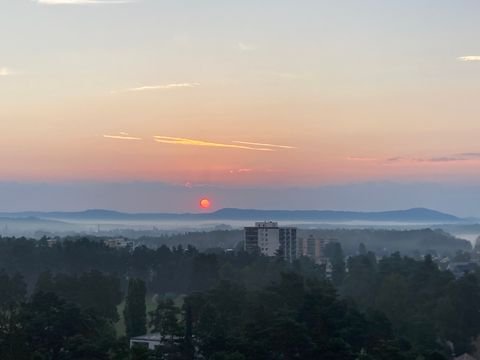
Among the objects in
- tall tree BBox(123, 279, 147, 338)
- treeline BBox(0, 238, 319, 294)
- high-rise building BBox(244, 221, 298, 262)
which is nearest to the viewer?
tall tree BBox(123, 279, 147, 338)

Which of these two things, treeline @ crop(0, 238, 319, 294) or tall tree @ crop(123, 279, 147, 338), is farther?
treeline @ crop(0, 238, 319, 294)

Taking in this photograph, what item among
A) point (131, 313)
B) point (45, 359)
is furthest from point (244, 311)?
point (45, 359)

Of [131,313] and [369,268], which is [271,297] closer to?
[131,313]

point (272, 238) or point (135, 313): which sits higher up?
point (272, 238)

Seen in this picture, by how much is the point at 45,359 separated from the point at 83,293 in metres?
11.5

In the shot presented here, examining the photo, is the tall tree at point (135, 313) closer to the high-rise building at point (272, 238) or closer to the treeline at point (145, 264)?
the treeline at point (145, 264)

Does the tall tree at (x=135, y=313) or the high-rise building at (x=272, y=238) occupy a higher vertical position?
the high-rise building at (x=272, y=238)

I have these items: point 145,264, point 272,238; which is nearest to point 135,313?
point 145,264

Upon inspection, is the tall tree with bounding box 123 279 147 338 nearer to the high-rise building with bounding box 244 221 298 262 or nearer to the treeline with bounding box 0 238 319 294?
the treeline with bounding box 0 238 319 294

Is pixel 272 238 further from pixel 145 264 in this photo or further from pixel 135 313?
pixel 135 313

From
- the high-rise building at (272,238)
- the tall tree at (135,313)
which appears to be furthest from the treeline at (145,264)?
the high-rise building at (272,238)

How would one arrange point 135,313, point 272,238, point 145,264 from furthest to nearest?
point 272,238, point 145,264, point 135,313

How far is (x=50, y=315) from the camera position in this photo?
18.5 meters

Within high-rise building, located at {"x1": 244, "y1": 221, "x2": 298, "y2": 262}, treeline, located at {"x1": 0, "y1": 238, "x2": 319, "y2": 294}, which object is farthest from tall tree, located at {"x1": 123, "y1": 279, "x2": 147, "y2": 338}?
high-rise building, located at {"x1": 244, "y1": 221, "x2": 298, "y2": 262}
